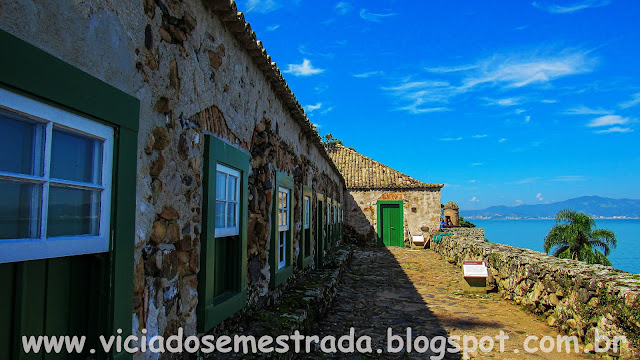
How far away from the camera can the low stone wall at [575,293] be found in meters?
4.58

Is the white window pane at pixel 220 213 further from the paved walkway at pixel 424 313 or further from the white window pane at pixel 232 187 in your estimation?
the paved walkway at pixel 424 313

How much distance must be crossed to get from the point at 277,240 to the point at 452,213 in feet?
68.1

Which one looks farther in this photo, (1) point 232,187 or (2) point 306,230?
(2) point 306,230

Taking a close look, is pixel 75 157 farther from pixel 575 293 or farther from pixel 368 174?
pixel 368 174

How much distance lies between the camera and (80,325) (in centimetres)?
199

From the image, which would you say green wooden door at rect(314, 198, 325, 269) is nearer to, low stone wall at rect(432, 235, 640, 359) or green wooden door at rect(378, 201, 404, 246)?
low stone wall at rect(432, 235, 640, 359)

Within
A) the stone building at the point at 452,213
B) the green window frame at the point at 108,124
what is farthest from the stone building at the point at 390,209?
the green window frame at the point at 108,124

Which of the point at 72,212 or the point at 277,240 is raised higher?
the point at 72,212

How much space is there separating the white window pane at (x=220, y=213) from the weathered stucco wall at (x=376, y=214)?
16994 millimetres

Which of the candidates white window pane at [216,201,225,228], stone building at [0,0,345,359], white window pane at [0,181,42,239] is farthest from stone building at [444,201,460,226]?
white window pane at [0,181,42,239]

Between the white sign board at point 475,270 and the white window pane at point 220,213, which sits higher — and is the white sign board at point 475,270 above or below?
below

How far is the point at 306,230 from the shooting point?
8.04 metres

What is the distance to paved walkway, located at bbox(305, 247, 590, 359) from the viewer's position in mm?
5602

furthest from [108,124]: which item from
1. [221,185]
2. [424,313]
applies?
[424,313]
